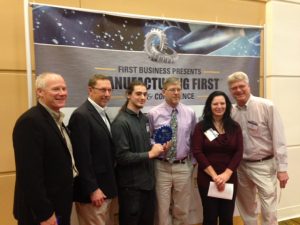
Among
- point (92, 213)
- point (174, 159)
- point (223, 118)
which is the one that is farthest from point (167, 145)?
point (92, 213)

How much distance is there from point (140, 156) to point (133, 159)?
0.06m

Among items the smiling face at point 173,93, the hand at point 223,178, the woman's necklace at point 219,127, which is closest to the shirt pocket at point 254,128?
the woman's necklace at point 219,127

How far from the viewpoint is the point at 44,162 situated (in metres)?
1.79

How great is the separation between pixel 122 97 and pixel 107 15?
0.75m

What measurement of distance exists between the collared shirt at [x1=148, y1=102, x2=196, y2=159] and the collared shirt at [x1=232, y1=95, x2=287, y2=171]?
20.2 inches

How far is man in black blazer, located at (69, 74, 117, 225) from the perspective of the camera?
2062 millimetres

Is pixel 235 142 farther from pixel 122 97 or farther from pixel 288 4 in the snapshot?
pixel 288 4

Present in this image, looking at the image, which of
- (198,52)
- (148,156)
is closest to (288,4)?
(198,52)

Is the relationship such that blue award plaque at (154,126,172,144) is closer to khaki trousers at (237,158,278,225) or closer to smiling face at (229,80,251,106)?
smiling face at (229,80,251,106)

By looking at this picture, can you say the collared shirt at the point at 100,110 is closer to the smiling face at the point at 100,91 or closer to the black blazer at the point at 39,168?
the smiling face at the point at 100,91

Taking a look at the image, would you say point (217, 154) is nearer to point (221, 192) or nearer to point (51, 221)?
point (221, 192)

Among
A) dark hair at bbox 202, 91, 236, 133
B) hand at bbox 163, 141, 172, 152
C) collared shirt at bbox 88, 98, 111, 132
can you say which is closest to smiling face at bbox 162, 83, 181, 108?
dark hair at bbox 202, 91, 236, 133

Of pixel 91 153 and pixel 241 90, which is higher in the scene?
pixel 241 90

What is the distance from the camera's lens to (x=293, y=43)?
3594mm
